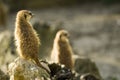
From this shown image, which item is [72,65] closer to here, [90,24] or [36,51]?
[36,51]

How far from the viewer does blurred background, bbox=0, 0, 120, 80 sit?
1889 centimetres

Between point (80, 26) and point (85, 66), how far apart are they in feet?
39.7

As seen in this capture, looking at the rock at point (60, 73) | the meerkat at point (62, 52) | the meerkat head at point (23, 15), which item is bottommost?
the rock at point (60, 73)

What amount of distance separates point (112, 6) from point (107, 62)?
8568 mm

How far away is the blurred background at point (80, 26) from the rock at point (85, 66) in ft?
5.96

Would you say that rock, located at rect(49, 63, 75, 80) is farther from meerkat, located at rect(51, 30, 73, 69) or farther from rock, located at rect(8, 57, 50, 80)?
meerkat, located at rect(51, 30, 73, 69)

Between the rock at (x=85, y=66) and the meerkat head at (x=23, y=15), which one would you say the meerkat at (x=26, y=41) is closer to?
the meerkat head at (x=23, y=15)

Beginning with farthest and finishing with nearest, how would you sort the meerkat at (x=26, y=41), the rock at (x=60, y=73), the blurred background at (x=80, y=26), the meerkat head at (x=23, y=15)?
the blurred background at (x=80, y=26) < the rock at (x=60, y=73) < the meerkat head at (x=23, y=15) < the meerkat at (x=26, y=41)

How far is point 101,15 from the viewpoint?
27438 millimetres

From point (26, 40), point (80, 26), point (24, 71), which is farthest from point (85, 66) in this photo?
point (80, 26)

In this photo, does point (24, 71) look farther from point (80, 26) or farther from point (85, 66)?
point (80, 26)

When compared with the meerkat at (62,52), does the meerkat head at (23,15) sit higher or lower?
higher

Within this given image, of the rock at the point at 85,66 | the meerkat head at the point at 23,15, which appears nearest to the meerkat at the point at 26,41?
the meerkat head at the point at 23,15

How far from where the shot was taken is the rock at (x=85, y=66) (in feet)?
45.6
